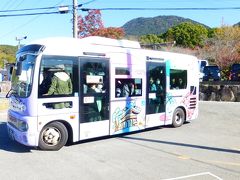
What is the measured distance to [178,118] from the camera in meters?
13.7

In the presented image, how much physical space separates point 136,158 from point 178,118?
17.1 feet

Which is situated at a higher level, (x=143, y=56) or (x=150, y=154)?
(x=143, y=56)

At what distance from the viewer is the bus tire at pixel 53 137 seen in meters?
9.42

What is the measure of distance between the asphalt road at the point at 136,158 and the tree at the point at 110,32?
80.5 feet

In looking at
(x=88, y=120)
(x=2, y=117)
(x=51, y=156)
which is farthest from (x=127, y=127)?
(x=2, y=117)

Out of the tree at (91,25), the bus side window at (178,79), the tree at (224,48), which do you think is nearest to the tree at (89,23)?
the tree at (91,25)

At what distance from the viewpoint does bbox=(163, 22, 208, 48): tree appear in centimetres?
5194

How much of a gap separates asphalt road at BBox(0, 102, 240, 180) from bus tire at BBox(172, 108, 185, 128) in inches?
36.8

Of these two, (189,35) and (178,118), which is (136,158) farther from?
(189,35)

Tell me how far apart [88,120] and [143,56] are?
3.19 meters

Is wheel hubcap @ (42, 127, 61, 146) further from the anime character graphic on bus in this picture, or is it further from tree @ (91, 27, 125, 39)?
tree @ (91, 27, 125, 39)

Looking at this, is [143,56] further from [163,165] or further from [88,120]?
[163,165]

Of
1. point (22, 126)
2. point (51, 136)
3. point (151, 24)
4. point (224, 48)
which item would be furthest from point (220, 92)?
point (151, 24)

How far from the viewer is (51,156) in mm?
9000
